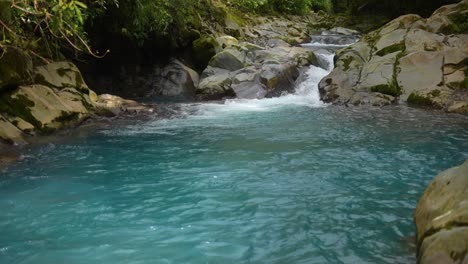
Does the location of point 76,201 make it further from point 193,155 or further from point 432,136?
point 432,136

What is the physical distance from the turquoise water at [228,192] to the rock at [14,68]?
204cm

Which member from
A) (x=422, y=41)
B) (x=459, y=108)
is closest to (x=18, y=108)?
(x=459, y=108)

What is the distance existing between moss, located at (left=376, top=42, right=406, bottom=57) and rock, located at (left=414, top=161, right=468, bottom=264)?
35.6 ft

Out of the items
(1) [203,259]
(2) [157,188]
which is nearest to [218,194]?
(2) [157,188]

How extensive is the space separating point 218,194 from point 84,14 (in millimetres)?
7132

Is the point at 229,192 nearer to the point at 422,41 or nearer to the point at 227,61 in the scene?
the point at 422,41

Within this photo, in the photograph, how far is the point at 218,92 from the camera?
15.7 m

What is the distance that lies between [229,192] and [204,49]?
13.1m

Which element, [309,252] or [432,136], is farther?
[432,136]

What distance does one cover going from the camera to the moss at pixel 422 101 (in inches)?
487

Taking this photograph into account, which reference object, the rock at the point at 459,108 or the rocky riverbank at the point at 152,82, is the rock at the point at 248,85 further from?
the rock at the point at 459,108

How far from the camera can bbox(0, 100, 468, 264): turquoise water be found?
15.9ft

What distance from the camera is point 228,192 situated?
255 inches

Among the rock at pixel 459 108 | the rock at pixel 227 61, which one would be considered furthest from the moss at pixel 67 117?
the rock at pixel 459 108
